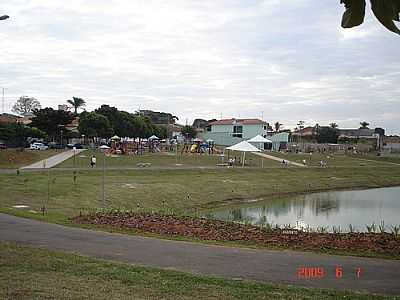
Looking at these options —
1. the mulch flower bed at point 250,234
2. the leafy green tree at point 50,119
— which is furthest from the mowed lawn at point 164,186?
the leafy green tree at point 50,119

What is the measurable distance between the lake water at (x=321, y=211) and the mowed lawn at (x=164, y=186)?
2497 mm

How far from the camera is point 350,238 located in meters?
12.7

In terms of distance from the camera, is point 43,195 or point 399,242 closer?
point 399,242

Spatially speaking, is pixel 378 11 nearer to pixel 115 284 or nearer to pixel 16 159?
pixel 115 284

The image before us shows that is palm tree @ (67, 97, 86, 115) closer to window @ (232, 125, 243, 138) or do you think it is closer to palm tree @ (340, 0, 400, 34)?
window @ (232, 125, 243, 138)

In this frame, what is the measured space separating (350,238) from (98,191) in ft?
61.9

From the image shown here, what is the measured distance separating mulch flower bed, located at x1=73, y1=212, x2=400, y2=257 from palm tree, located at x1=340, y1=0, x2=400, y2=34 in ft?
33.2

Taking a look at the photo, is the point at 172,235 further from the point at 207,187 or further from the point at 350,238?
the point at 207,187

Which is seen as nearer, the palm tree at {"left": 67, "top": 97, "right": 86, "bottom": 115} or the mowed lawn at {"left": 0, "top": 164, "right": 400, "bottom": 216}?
the mowed lawn at {"left": 0, "top": 164, "right": 400, "bottom": 216}

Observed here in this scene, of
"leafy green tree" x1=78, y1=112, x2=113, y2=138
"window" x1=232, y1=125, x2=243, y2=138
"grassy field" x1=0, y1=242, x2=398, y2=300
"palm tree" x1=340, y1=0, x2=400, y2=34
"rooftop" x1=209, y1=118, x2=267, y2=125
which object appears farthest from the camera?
"window" x1=232, y1=125, x2=243, y2=138

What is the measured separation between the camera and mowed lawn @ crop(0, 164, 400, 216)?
2559 cm

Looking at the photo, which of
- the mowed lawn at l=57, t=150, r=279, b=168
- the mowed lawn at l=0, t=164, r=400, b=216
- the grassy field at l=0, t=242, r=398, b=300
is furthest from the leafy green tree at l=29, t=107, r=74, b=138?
the grassy field at l=0, t=242, r=398, b=300

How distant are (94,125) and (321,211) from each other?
46884 mm

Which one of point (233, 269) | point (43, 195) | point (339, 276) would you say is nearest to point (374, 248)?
point (339, 276)
